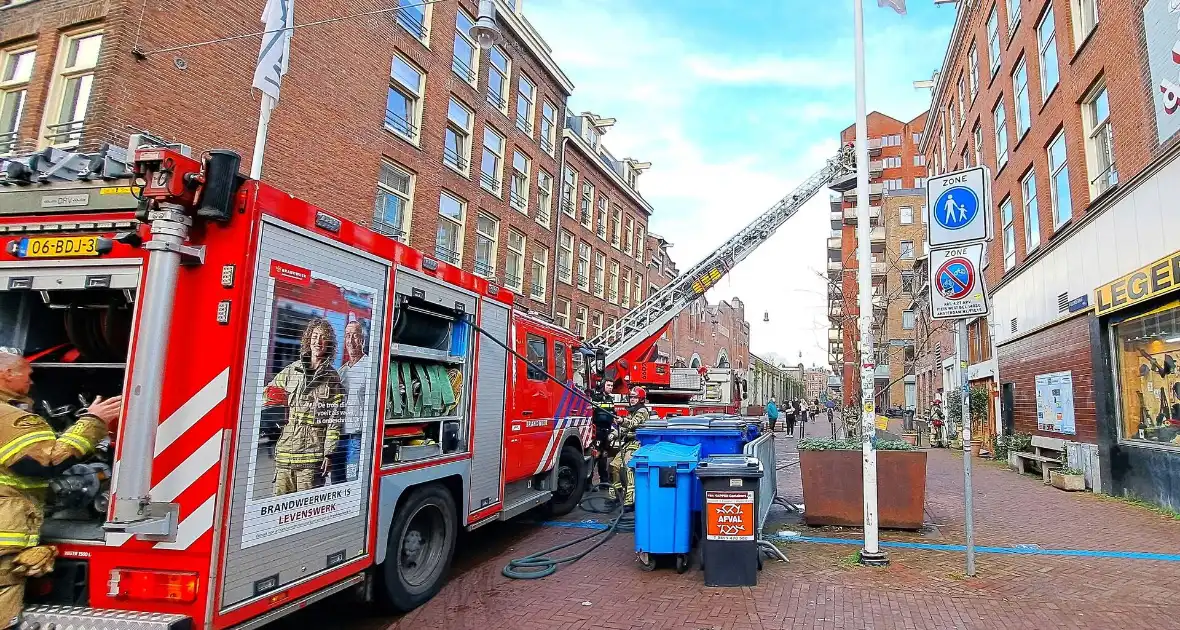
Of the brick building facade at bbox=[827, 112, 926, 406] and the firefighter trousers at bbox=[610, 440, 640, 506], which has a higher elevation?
the brick building facade at bbox=[827, 112, 926, 406]

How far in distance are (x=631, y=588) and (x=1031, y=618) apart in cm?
313

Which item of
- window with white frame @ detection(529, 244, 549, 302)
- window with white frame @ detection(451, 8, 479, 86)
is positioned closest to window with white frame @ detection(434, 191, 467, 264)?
window with white frame @ detection(451, 8, 479, 86)

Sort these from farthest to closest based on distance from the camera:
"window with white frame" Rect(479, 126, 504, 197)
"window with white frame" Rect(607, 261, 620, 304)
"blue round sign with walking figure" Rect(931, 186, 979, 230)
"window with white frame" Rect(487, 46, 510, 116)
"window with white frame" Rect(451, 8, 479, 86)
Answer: "window with white frame" Rect(607, 261, 620, 304) < "window with white frame" Rect(487, 46, 510, 116) < "window with white frame" Rect(479, 126, 504, 197) < "window with white frame" Rect(451, 8, 479, 86) < "blue round sign with walking figure" Rect(931, 186, 979, 230)

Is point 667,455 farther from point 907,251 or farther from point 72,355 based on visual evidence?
point 907,251

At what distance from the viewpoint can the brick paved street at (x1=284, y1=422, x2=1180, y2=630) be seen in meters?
5.01

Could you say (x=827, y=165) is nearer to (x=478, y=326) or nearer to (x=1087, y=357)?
(x=1087, y=357)

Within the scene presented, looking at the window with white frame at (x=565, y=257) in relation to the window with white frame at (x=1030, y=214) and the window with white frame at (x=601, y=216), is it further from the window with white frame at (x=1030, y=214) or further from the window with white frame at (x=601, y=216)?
the window with white frame at (x=1030, y=214)

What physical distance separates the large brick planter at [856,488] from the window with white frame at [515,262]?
660 inches

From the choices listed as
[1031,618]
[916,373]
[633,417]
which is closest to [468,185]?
[633,417]

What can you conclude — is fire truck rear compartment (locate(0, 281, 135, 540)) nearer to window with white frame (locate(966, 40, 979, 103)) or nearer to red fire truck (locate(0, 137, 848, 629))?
red fire truck (locate(0, 137, 848, 629))

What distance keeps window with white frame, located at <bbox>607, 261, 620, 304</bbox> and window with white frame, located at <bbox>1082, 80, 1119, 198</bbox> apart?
75.7 feet

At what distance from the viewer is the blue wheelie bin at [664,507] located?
6379 millimetres

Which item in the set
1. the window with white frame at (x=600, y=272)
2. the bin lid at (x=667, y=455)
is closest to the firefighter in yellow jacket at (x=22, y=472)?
the bin lid at (x=667, y=455)

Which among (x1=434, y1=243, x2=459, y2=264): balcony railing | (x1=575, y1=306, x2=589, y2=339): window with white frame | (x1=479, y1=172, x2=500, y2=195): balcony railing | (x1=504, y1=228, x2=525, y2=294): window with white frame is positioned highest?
(x1=479, y1=172, x2=500, y2=195): balcony railing
